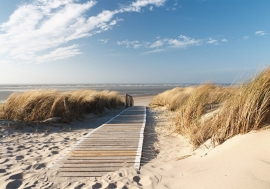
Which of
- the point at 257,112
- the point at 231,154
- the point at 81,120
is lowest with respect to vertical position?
the point at 81,120

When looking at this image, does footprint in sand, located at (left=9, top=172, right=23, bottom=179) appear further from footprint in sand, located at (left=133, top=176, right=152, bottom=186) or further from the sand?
footprint in sand, located at (left=133, top=176, right=152, bottom=186)

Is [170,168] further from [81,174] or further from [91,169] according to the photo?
[81,174]

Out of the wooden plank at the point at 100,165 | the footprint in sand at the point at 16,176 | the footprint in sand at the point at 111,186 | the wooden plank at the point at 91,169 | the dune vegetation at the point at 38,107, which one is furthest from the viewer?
the dune vegetation at the point at 38,107

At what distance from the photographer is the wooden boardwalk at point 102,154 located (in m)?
3.33

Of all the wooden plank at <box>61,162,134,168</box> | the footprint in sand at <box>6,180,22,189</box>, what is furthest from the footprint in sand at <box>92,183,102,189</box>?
the footprint in sand at <box>6,180,22,189</box>

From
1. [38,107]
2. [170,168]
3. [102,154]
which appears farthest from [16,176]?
[38,107]

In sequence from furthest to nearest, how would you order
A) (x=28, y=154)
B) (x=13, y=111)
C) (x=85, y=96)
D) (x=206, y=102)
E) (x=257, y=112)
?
(x=85, y=96) → (x=13, y=111) → (x=206, y=102) → (x=28, y=154) → (x=257, y=112)

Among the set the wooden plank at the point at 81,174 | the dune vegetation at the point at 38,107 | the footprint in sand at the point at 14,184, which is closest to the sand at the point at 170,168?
the footprint in sand at the point at 14,184

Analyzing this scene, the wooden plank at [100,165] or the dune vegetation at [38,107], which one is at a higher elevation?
the dune vegetation at [38,107]

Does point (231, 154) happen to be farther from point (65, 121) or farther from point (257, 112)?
point (65, 121)

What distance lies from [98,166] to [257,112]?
2708mm

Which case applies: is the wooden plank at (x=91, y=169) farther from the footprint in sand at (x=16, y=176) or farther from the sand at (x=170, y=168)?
the footprint in sand at (x=16, y=176)

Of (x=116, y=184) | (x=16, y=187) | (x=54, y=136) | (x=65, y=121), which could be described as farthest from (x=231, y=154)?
(x=65, y=121)

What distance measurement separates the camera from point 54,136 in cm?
579
